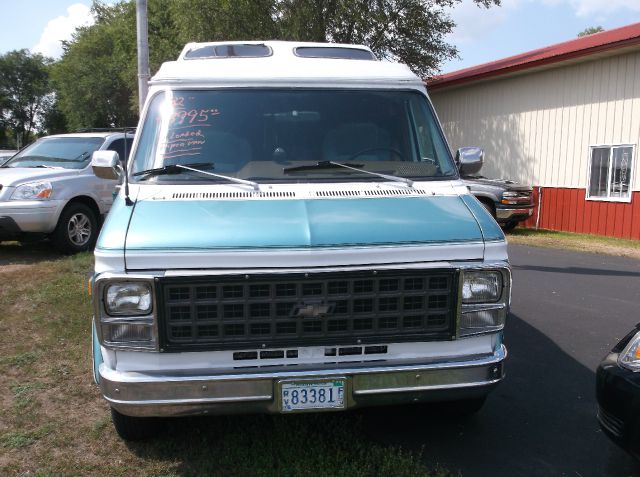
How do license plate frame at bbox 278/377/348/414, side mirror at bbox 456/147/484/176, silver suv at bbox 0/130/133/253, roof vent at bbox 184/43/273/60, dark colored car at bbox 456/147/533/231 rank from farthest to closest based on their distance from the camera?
dark colored car at bbox 456/147/533/231 < silver suv at bbox 0/130/133/253 < roof vent at bbox 184/43/273/60 < side mirror at bbox 456/147/484/176 < license plate frame at bbox 278/377/348/414

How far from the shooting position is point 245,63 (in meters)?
4.47

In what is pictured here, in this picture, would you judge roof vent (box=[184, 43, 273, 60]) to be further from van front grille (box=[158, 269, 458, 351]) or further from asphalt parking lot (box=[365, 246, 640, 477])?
asphalt parking lot (box=[365, 246, 640, 477])

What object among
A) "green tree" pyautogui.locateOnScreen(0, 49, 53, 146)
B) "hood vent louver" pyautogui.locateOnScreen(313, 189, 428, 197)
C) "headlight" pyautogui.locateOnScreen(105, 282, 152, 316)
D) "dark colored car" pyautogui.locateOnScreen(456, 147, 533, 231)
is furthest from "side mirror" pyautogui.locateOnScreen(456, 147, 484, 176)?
"green tree" pyautogui.locateOnScreen(0, 49, 53, 146)

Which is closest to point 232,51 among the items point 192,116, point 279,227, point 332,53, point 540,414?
point 332,53

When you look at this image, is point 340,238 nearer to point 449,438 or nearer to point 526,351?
point 449,438

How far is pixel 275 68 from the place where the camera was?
439cm

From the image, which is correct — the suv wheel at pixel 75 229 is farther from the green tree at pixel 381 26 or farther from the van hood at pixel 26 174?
the green tree at pixel 381 26

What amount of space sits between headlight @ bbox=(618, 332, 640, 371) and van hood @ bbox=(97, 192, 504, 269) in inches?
35.2

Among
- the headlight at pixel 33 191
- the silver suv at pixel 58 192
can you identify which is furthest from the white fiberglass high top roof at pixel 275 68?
the headlight at pixel 33 191

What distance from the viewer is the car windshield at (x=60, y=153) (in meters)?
9.55

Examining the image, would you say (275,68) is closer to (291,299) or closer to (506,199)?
(291,299)

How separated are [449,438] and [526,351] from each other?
1.93 metres

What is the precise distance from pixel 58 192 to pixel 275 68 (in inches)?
225

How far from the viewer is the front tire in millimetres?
3555
